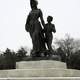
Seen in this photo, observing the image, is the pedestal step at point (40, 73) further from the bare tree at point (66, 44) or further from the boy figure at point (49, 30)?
the bare tree at point (66, 44)

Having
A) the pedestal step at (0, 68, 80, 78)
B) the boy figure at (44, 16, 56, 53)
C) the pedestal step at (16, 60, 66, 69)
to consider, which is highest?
the boy figure at (44, 16, 56, 53)

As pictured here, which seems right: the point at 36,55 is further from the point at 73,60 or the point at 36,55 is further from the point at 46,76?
the point at 73,60

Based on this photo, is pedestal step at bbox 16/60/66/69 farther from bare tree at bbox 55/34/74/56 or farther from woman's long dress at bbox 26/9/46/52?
bare tree at bbox 55/34/74/56

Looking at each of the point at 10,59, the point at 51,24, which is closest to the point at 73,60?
the point at 10,59

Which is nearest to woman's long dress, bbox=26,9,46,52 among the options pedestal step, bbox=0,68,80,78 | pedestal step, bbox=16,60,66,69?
pedestal step, bbox=16,60,66,69

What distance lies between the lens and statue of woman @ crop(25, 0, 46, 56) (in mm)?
19625

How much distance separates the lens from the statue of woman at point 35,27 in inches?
773

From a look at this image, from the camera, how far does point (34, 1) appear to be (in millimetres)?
20391

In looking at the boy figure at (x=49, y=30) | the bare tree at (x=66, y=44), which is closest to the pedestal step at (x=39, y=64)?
the boy figure at (x=49, y=30)

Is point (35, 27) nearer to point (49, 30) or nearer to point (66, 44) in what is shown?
point (49, 30)

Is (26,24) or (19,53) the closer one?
(26,24)

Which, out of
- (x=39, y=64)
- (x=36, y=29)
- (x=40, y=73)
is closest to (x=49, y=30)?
→ (x=36, y=29)

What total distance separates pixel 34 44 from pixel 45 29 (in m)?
1.15

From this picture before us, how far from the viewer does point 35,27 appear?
19750mm
